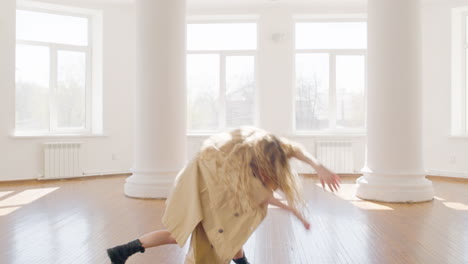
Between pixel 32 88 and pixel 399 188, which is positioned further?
pixel 32 88

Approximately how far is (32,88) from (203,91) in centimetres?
305

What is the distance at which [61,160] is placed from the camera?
6.64 meters

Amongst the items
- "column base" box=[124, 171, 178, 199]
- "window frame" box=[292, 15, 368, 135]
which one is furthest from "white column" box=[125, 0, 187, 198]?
"window frame" box=[292, 15, 368, 135]

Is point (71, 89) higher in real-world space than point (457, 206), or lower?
higher

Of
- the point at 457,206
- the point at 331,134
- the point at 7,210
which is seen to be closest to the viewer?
the point at 7,210

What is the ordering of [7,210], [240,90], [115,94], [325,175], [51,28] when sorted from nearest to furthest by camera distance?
1. [325,175]
2. [7,210]
3. [51,28]
4. [115,94]
5. [240,90]

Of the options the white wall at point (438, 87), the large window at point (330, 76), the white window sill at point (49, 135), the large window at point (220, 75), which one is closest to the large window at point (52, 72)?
the white window sill at point (49, 135)

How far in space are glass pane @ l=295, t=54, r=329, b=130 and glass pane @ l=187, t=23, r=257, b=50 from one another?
102 cm

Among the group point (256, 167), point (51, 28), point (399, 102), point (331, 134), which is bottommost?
point (256, 167)

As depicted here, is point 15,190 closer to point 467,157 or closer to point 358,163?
point 358,163

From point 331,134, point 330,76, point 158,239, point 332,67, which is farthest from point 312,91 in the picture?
point 158,239

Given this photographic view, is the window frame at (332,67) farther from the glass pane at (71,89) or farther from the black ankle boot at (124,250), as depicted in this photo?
the black ankle boot at (124,250)

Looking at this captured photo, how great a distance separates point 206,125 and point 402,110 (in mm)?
4060

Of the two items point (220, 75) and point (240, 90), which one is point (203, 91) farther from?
point (240, 90)
